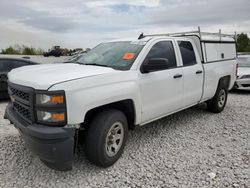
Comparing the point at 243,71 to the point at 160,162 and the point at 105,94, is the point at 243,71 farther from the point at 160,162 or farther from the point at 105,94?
the point at 105,94

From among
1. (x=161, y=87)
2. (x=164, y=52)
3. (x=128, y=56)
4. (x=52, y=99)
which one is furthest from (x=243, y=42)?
(x=52, y=99)

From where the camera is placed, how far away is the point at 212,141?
430cm

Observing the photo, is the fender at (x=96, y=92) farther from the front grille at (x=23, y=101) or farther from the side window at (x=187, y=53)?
the side window at (x=187, y=53)

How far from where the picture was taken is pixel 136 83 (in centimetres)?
352

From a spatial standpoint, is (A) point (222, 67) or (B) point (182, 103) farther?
(A) point (222, 67)

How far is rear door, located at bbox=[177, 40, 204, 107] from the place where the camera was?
4.59 metres

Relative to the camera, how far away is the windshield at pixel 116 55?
369cm

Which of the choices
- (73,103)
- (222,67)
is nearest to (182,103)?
(222,67)

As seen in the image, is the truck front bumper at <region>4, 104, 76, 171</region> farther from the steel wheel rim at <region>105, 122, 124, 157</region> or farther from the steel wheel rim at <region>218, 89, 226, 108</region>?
the steel wheel rim at <region>218, 89, 226, 108</region>

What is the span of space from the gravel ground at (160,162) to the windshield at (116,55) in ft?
4.60

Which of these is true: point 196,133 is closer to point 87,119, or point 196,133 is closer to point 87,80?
point 87,119

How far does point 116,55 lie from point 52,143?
1.88 metres

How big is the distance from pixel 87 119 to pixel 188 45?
2797 millimetres

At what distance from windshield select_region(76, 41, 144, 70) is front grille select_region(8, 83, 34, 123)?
128 centimetres
